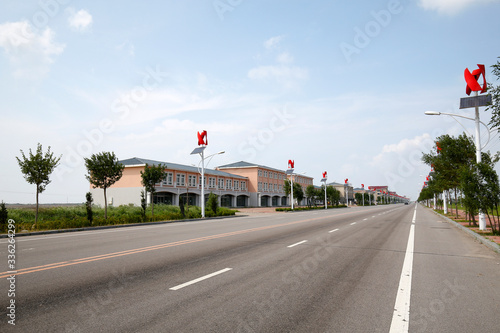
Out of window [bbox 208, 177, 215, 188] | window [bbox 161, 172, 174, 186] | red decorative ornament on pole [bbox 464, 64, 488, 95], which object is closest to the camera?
red decorative ornament on pole [bbox 464, 64, 488, 95]

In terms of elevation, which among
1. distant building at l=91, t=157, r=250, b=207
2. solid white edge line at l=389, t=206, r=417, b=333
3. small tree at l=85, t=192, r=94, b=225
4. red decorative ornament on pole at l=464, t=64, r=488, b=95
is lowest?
solid white edge line at l=389, t=206, r=417, b=333

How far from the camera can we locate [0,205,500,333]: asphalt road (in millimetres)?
4207

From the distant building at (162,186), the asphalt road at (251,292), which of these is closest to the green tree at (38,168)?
the asphalt road at (251,292)

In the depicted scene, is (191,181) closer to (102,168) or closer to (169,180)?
(169,180)

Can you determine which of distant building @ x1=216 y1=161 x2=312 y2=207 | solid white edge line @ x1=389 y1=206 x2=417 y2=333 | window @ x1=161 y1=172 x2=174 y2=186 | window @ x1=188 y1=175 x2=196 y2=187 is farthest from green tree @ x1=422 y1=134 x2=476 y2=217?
distant building @ x1=216 y1=161 x2=312 y2=207

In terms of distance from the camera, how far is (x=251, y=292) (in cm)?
555

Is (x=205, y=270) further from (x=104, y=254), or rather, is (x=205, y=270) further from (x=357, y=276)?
(x=104, y=254)

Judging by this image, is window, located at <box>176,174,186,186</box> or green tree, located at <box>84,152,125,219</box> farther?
window, located at <box>176,174,186,186</box>

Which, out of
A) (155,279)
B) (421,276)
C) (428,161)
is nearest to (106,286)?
(155,279)

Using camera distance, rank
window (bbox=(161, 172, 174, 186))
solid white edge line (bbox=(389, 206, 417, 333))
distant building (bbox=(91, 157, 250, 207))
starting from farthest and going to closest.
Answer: window (bbox=(161, 172, 174, 186)), distant building (bbox=(91, 157, 250, 207)), solid white edge line (bbox=(389, 206, 417, 333))

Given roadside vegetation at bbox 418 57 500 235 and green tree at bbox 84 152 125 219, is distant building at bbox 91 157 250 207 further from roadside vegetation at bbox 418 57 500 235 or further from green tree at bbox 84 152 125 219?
roadside vegetation at bbox 418 57 500 235

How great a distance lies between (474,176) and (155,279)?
15680mm

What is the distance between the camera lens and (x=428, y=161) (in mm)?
28500

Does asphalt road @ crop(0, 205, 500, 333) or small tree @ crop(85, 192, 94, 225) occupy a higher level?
small tree @ crop(85, 192, 94, 225)
